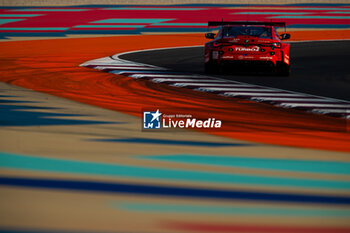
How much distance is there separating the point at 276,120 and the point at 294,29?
29.5m

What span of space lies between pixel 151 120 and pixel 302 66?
34.0 feet

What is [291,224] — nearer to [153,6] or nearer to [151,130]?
[151,130]

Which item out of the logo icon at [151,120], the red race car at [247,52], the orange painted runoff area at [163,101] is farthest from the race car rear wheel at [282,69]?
the logo icon at [151,120]

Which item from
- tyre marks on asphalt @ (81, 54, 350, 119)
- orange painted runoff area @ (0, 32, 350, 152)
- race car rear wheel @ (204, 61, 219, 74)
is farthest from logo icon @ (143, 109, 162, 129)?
race car rear wheel @ (204, 61, 219, 74)

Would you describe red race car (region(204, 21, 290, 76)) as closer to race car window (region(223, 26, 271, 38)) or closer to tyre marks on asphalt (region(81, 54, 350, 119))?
race car window (region(223, 26, 271, 38))

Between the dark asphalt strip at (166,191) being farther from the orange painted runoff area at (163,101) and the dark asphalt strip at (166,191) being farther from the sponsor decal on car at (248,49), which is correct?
the sponsor decal on car at (248,49)

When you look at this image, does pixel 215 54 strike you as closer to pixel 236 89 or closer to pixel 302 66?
pixel 236 89

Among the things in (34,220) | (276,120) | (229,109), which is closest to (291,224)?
(34,220)

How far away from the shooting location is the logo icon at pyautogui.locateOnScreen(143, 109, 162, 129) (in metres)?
9.40

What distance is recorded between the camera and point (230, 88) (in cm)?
1390

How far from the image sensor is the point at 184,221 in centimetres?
519

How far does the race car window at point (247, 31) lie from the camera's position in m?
16.4

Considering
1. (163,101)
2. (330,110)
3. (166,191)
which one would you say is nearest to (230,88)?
(163,101)

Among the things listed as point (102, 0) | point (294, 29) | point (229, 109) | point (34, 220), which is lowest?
point (34, 220)
